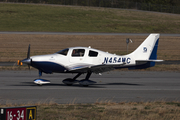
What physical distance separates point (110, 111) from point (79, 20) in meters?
63.4

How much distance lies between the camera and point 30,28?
61406 mm

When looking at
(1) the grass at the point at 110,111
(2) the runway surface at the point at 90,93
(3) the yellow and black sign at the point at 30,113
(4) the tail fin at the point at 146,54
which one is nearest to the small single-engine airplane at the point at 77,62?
(4) the tail fin at the point at 146,54

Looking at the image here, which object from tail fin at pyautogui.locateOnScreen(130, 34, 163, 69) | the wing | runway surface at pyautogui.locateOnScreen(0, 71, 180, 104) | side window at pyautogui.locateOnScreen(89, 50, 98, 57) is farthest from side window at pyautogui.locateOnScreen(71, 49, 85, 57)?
tail fin at pyautogui.locateOnScreen(130, 34, 163, 69)

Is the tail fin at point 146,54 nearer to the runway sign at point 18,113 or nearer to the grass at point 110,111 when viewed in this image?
the grass at point 110,111

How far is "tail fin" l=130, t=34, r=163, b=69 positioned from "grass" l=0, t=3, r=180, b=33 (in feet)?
145

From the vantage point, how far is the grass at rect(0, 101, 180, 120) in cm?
876

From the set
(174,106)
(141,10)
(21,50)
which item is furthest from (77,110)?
(141,10)

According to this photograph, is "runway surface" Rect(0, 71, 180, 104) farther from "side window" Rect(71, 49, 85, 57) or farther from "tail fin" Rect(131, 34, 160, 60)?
"side window" Rect(71, 49, 85, 57)

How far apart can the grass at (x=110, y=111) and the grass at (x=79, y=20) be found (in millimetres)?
51565

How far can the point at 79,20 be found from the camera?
71.8 metres

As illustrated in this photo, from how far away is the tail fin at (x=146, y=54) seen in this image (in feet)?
59.0

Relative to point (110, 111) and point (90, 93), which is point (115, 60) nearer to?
point (90, 93)

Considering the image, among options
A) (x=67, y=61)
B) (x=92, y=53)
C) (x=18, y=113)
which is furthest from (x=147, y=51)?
(x=18, y=113)

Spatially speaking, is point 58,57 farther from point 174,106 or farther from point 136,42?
point 136,42
